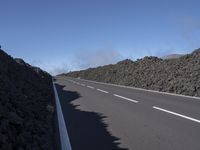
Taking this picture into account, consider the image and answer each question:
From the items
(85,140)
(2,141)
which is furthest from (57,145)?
(2,141)

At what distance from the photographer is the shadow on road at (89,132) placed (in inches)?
358

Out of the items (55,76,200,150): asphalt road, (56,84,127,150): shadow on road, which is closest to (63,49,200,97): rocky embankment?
(55,76,200,150): asphalt road

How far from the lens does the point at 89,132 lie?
10.9 meters

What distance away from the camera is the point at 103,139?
981 cm

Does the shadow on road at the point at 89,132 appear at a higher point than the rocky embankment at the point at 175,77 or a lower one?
lower

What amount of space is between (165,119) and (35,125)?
444cm

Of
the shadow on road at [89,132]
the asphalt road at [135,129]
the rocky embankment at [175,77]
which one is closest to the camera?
the asphalt road at [135,129]

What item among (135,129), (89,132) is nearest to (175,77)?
(135,129)

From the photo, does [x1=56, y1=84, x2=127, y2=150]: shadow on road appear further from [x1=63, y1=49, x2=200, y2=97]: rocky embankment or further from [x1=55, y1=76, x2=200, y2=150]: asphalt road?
[x1=63, y1=49, x2=200, y2=97]: rocky embankment

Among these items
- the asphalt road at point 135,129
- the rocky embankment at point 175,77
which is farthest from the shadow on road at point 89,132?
the rocky embankment at point 175,77

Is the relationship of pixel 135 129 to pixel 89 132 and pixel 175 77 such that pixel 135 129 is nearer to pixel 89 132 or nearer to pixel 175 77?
pixel 89 132

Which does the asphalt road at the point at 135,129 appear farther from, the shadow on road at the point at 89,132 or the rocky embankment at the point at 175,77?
the rocky embankment at the point at 175,77

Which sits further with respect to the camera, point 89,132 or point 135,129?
point 135,129

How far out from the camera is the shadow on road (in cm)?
909
